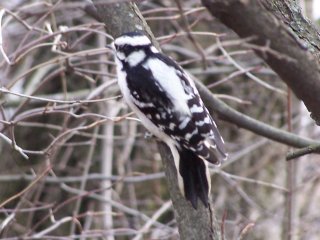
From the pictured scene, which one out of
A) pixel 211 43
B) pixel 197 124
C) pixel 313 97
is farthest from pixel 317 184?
pixel 313 97

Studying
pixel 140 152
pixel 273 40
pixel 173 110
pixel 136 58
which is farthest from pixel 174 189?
pixel 140 152

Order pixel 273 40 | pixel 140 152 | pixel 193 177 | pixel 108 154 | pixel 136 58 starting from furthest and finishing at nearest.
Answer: pixel 140 152, pixel 108 154, pixel 136 58, pixel 193 177, pixel 273 40

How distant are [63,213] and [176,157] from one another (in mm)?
2780

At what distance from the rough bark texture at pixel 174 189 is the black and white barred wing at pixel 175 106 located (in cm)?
12

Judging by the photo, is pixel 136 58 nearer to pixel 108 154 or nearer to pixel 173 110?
pixel 173 110

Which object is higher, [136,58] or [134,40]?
[134,40]

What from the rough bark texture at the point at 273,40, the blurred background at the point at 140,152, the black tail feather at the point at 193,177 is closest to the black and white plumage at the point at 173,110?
the black tail feather at the point at 193,177

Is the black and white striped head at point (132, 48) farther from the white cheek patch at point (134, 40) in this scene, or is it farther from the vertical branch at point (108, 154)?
the vertical branch at point (108, 154)

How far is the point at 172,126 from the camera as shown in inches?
111

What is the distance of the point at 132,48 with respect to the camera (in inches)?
115

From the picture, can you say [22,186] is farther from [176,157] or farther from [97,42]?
[176,157]

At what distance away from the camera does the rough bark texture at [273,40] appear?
166 cm

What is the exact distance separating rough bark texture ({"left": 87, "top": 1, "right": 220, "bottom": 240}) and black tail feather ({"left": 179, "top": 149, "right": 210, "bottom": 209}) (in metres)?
0.04

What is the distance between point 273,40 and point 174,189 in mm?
1146
